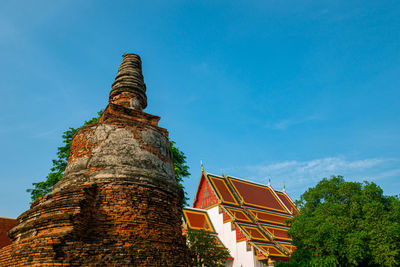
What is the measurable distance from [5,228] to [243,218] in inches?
493

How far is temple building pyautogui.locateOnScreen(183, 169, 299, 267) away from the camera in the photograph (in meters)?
17.3

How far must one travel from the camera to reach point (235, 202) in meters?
21.0

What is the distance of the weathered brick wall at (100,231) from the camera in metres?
4.82

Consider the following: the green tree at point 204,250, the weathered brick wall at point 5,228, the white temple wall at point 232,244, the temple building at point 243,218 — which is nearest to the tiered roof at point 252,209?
the temple building at point 243,218

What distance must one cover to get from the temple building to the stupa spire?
11117mm

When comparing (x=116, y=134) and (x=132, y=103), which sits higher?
(x=132, y=103)

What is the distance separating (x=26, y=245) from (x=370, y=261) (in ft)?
47.0

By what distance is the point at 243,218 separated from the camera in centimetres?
1980

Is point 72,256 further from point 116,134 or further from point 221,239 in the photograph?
point 221,239

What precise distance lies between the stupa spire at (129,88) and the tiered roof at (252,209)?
11697 mm

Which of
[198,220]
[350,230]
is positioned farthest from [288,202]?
[350,230]

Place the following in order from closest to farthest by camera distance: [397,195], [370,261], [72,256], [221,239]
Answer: [72,256]
[370,261]
[397,195]
[221,239]

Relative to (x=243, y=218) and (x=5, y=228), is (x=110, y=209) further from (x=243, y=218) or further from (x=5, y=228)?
(x=243, y=218)

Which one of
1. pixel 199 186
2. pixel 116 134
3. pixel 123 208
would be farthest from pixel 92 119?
pixel 123 208
